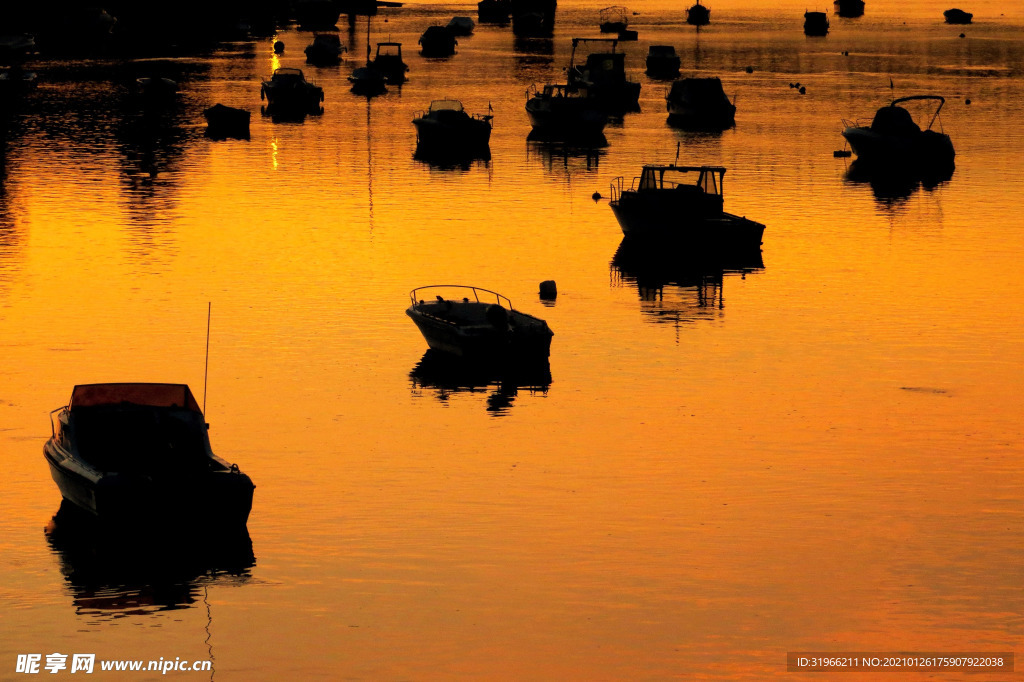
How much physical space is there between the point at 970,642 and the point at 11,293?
119ft

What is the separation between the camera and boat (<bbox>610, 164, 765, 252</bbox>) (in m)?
61.2

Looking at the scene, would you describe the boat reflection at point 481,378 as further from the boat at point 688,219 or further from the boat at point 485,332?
the boat at point 688,219

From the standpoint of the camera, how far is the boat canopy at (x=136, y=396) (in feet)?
100

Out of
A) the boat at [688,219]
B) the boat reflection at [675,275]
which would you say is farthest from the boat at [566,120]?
the boat at [688,219]

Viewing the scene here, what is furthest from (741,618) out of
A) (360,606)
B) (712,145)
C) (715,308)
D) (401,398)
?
(712,145)

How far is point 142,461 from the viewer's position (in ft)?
97.3

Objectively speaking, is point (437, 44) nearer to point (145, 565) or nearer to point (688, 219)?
point (688, 219)

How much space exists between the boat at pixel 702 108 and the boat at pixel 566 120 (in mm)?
9558

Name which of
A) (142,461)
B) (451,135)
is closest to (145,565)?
(142,461)

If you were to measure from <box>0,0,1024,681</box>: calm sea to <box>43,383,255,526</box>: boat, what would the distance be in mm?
853

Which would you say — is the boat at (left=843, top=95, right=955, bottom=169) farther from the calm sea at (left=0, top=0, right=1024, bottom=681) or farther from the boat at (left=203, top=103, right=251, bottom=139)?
the boat at (left=203, top=103, right=251, bottom=139)

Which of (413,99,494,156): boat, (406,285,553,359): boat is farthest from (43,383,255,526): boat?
(413,99,494,156): boat

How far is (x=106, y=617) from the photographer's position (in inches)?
1047

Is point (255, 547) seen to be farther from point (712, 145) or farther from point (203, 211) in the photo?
point (712, 145)
